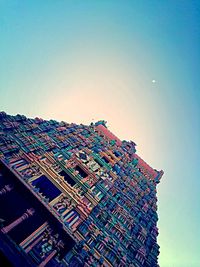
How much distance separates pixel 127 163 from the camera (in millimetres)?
36594

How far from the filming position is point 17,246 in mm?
13102

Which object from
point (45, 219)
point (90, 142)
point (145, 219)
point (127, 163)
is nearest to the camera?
point (45, 219)

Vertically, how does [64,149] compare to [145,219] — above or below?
below

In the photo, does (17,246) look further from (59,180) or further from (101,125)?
(101,125)

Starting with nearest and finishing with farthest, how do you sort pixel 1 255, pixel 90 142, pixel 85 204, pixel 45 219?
pixel 1 255
pixel 45 219
pixel 85 204
pixel 90 142

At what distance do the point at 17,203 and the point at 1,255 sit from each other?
452cm

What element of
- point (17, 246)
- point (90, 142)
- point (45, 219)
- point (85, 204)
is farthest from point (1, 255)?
point (90, 142)

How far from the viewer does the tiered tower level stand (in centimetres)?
1600

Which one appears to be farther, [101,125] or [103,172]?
[101,125]

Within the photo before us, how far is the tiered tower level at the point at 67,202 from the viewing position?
1600cm

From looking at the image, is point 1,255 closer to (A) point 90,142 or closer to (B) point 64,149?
(B) point 64,149

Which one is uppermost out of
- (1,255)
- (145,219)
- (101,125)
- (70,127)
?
(101,125)

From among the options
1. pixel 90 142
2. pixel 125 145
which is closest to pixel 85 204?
pixel 90 142

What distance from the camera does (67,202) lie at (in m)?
20.0
